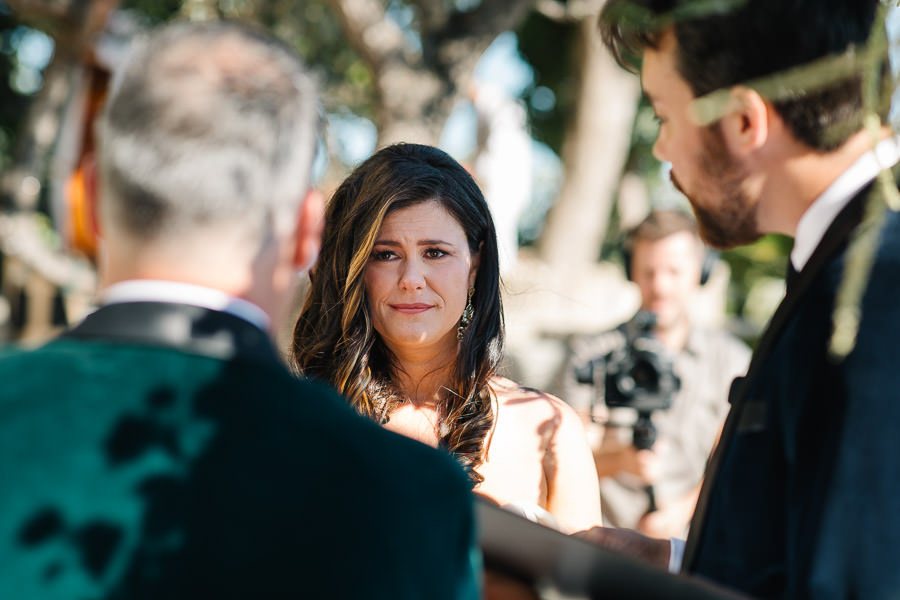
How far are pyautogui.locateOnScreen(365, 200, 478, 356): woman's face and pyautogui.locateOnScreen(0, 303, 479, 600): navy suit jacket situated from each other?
1.37 m

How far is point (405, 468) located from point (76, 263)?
36.3 ft

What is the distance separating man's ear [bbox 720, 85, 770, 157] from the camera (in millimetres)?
1516

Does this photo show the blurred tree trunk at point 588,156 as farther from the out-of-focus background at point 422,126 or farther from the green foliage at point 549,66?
the green foliage at point 549,66

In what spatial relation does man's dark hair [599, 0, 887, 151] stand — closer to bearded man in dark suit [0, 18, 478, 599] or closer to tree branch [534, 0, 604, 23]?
bearded man in dark suit [0, 18, 478, 599]

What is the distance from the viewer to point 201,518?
111 centimetres

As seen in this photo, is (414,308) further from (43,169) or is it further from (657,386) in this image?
(43,169)

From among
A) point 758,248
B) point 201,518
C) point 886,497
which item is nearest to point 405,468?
point 201,518

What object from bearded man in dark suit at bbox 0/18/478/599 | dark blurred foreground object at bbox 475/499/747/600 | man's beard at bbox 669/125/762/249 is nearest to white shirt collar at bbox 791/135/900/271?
man's beard at bbox 669/125/762/249

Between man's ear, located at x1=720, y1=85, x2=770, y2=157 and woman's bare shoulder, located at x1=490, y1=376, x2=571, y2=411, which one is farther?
woman's bare shoulder, located at x1=490, y1=376, x2=571, y2=411

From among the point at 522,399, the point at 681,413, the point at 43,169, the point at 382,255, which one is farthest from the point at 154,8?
the point at 522,399

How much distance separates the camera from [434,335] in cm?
259

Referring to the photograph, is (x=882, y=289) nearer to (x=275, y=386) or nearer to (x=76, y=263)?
(x=275, y=386)

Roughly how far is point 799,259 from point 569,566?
2.29 feet

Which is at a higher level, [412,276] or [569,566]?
[412,276]
